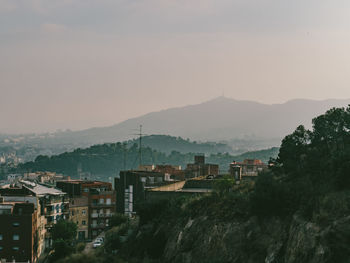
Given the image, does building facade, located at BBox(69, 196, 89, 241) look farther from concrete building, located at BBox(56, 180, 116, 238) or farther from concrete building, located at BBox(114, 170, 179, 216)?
concrete building, located at BBox(114, 170, 179, 216)

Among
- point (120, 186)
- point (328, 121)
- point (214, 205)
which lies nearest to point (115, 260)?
point (214, 205)

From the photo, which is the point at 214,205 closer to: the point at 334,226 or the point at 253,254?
the point at 253,254

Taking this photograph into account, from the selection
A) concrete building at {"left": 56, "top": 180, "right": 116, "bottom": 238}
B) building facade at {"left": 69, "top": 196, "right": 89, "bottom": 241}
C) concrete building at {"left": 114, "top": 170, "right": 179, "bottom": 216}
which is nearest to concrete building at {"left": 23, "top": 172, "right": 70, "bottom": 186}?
concrete building at {"left": 56, "top": 180, "right": 116, "bottom": 238}

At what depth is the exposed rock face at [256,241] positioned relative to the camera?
2216 centimetres

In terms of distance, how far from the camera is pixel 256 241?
26.7 m

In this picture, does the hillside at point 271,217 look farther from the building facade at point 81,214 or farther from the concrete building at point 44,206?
the building facade at point 81,214

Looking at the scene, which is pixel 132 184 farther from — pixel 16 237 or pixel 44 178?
pixel 44 178

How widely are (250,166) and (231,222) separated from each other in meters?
68.2

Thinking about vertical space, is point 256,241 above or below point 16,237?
above

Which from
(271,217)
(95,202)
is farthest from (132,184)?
(271,217)

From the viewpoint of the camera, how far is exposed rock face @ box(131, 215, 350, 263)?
22159mm

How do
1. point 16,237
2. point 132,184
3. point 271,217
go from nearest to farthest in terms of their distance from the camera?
1. point 271,217
2. point 16,237
3. point 132,184

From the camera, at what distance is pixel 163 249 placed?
32.6 m

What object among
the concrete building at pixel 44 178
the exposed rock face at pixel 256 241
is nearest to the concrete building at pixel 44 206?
the exposed rock face at pixel 256 241
